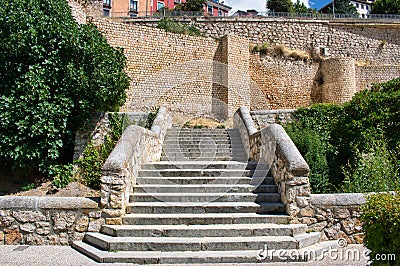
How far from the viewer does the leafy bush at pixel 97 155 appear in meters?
8.50

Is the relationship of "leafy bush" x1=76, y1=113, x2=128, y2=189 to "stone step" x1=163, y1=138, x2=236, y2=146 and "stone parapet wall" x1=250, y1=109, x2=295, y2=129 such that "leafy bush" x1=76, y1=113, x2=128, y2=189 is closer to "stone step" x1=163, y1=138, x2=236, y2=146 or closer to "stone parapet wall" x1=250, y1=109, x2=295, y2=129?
"stone step" x1=163, y1=138, x2=236, y2=146

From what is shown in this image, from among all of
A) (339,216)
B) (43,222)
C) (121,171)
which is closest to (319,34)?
(339,216)

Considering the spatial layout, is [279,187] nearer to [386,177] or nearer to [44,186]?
[386,177]

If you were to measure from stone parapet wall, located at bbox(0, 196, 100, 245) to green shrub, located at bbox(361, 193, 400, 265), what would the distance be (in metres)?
3.28

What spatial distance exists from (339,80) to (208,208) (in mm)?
17086

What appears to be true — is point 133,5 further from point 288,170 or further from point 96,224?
point 288,170

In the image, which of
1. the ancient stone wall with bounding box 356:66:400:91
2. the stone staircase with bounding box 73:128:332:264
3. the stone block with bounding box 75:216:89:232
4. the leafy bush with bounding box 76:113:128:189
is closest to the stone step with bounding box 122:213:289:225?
the stone staircase with bounding box 73:128:332:264

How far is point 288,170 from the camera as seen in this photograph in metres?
4.60

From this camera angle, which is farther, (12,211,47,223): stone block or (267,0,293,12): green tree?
(267,0,293,12): green tree

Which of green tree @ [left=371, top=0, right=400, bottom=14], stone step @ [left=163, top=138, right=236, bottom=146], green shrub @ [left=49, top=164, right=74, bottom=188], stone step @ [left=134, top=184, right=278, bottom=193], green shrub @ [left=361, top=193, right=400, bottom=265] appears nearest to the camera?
green shrub @ [left=361, top=193, right=400, bottom=265]

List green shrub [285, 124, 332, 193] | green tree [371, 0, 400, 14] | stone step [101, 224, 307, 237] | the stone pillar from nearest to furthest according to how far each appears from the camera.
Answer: stone step [101, 224, 307, 237] → green shrub [285, 124, 332, 193] → the stone pillar → green tree [371, 0, 400, 14]

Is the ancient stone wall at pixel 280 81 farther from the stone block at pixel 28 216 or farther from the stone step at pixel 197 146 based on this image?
the stone block at pixel 28 216

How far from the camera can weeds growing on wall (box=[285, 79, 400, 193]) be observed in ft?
23.4

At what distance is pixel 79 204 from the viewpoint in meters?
4.59
